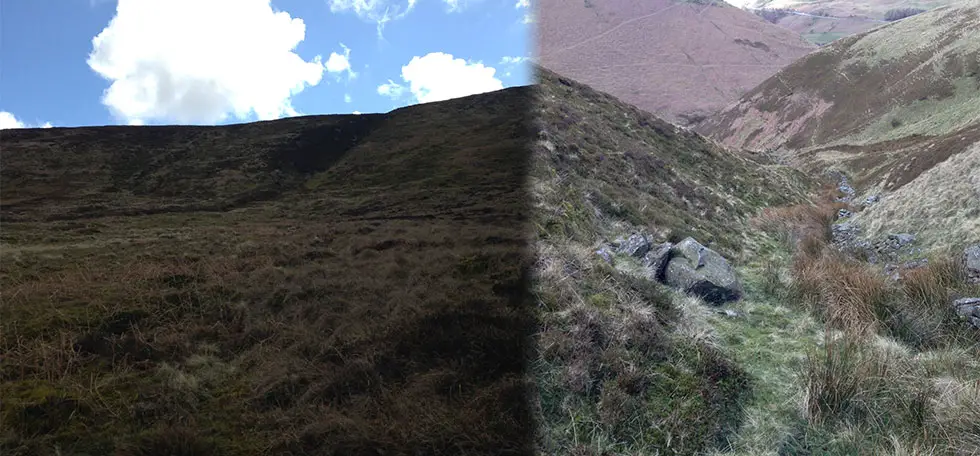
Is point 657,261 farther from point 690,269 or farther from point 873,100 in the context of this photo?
point 873,100

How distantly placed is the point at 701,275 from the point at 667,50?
460 ft

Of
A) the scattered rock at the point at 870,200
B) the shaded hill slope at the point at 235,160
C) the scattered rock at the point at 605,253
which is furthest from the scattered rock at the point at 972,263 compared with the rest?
the shaded hill slope at the point at 235,160

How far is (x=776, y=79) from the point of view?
9269cm

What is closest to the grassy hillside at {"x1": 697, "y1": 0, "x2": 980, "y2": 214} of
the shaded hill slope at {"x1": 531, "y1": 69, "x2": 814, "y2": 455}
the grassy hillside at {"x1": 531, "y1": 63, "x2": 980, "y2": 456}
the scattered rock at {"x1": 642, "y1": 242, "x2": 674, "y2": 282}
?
the shaded hill slope at {"x1": 531, "y1": 69, "x2": 814, "y2": 455}

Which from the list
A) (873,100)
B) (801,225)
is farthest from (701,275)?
(873,100)

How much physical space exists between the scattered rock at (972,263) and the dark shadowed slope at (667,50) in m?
108

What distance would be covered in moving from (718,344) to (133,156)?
5395cm

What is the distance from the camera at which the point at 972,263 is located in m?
9.56

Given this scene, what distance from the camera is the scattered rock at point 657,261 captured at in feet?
32.5

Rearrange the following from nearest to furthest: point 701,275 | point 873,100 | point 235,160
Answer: point 701,275 < point 235,160 < point 873,100

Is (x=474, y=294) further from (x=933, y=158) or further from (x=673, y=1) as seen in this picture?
(x=673, y=1)

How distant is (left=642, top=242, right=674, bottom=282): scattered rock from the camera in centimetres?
991

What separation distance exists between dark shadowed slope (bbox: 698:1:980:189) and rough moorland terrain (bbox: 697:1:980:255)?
0.19 m

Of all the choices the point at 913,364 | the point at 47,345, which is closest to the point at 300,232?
the point at 47,345
